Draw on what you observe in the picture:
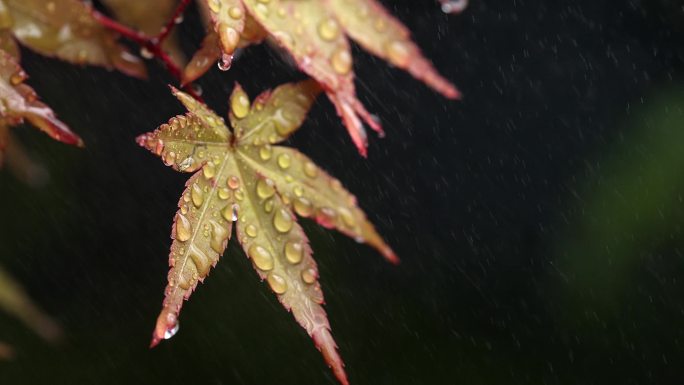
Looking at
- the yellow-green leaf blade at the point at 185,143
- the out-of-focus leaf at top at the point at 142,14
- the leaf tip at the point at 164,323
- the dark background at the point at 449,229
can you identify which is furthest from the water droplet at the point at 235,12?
the dark background at the point at 449,229

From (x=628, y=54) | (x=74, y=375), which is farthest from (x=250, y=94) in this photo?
(x=628, y=54)

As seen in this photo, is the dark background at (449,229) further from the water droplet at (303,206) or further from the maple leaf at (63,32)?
the water droplet at (303,206)

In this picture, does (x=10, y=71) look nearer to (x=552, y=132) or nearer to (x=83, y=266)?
(x=83, y=266)

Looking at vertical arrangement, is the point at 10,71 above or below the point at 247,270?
above

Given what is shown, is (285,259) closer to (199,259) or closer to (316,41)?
(199,259)

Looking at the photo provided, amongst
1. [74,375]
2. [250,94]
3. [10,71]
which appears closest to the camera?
[10,71]

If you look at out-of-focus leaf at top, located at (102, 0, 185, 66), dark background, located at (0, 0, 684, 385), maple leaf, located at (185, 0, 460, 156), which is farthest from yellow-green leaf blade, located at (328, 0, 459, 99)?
dark background, located at (0, 0, 684, 385)

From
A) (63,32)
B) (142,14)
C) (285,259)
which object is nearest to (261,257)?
(285,259)
